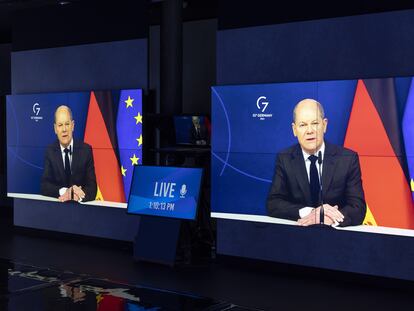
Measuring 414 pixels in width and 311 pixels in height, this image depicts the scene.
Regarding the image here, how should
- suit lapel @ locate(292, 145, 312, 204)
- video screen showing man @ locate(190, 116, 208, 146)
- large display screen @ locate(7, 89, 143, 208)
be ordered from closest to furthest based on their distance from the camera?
suit lapel @ locate(292, 145, 312, 204)
video screen showing man @ locate(190, 116, 208, 146)
large display screen @ locate(7, 89, 143, 208)

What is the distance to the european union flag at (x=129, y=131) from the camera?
252 inches

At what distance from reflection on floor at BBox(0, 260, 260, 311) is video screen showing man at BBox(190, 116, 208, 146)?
6.35 ft

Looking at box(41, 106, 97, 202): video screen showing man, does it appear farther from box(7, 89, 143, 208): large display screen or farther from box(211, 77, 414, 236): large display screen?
box(211, 77, 414, 236): large display screen

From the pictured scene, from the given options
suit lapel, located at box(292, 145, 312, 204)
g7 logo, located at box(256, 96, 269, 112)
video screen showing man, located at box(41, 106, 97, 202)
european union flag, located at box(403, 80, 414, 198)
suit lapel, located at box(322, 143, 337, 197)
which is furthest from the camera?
video screen showing man, located at box(41, 106, 97, 202)

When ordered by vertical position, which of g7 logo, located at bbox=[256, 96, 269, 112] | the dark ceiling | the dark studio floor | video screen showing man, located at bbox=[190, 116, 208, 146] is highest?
the dark ceiling

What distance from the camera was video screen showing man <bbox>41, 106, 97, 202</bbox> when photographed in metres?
6.89

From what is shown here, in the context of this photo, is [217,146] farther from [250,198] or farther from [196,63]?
→ [196,63]

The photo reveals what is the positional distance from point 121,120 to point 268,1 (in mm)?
2218

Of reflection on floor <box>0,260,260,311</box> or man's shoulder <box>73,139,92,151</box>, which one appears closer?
reflection on floor <box>0,260,260,311</box>

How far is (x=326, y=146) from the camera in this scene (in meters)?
5.28

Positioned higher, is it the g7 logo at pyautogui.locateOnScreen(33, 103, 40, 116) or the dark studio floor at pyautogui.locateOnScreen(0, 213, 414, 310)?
the g7 logo at pyautogui.locateOnScreen(33, 103, 40, 116)

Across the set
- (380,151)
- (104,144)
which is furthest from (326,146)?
(104,144)

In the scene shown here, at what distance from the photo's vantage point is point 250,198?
5691 millimetres

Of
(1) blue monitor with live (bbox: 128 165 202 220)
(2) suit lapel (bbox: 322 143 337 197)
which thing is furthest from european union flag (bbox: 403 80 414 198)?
(1) blue monitor with live (bbox: 128 165 202 220)
